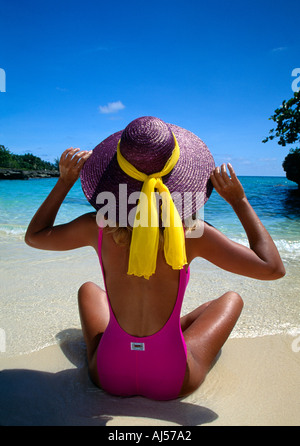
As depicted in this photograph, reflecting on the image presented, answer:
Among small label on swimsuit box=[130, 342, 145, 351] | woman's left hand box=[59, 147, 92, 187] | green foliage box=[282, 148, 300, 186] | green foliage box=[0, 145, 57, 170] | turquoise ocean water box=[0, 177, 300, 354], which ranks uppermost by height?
green foliage box=[0, 145, 57, 170]

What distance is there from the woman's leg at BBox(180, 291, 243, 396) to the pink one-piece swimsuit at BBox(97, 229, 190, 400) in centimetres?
9

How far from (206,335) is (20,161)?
77102mm

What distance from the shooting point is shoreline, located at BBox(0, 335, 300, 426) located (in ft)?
5.28

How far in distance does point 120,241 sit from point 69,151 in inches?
22.7

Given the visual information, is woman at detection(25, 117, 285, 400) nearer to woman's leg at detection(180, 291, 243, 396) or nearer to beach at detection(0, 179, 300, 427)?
woman's leg at detection(180, 291, 243, 396)

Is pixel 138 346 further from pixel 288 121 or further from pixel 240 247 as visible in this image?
pixel 288 121

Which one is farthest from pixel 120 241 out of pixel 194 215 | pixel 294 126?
pixel 294 126

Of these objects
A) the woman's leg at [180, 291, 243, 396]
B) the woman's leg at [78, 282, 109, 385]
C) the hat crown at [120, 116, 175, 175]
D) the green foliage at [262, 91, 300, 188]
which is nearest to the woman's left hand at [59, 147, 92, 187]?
the hat crown at [120, 116, 175, 175]

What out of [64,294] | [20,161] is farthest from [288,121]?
[20,161]

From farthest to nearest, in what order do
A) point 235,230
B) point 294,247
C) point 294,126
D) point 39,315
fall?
point 294,126 < point 235,230 < point 294,247 < point 39,315
